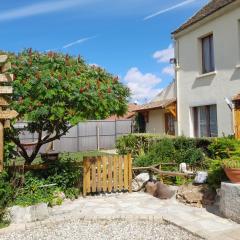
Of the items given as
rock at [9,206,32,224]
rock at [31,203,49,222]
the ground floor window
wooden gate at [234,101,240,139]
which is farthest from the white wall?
rock at [9,206,32,224]

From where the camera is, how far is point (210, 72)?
15812 millimetres

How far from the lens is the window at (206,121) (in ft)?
53.0

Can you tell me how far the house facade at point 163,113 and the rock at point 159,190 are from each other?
29.5ft

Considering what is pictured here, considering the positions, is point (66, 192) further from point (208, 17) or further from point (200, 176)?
point (208, 17)

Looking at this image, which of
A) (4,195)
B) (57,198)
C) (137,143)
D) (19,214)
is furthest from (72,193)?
(137,143)

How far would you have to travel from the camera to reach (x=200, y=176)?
9.24 meters

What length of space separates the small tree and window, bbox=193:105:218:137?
804 cm

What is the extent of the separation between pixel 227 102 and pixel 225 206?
7.98 m

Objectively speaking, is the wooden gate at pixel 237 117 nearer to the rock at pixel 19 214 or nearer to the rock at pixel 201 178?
the rock at pixel 201 178

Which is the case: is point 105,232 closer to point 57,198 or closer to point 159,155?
point 57,198

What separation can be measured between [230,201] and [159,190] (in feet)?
9.03

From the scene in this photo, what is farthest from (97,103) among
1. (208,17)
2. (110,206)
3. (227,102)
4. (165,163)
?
(208,17)

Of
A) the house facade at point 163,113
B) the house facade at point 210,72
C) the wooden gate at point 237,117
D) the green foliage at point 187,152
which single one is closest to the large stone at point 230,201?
the green foliage at point 187,152

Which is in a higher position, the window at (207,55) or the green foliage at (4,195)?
the window at (207,55)
